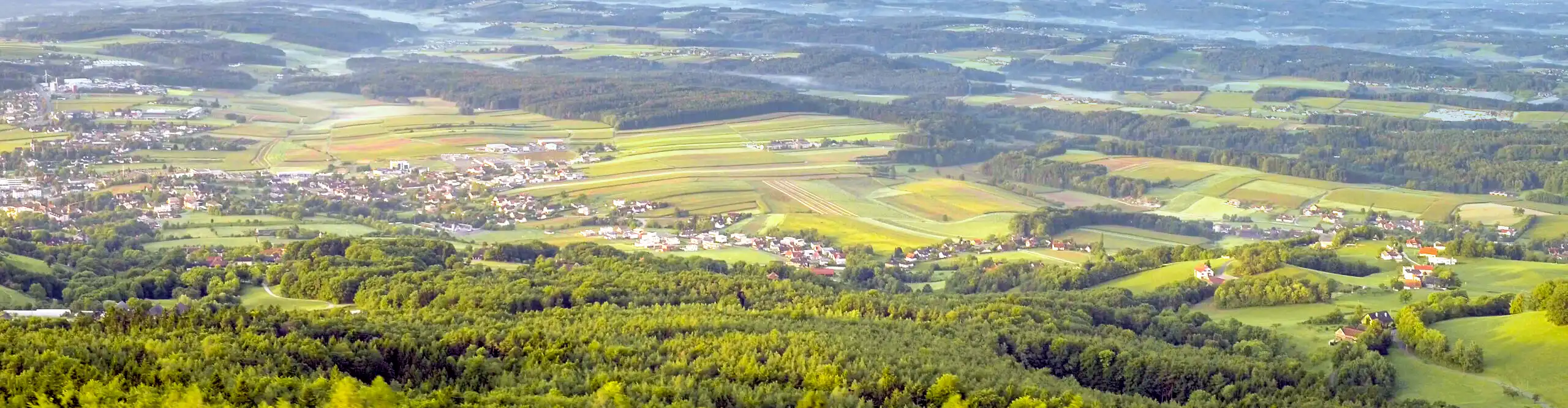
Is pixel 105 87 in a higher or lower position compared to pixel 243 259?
lower

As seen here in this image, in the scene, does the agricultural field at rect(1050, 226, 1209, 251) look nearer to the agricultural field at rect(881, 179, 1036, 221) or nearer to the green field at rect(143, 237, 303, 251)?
the agricultural field at rect(881, 179, 1036, 221)

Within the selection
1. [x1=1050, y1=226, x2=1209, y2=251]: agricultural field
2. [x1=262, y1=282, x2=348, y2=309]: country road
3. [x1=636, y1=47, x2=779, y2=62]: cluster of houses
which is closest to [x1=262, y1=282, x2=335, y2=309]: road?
[x1=262, y1=282, x2=348, y2=309]: country road

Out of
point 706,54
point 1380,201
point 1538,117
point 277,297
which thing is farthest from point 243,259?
point 706,54

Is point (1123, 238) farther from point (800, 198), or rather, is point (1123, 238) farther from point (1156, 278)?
point (800, 198)

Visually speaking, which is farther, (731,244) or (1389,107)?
(1389,107)

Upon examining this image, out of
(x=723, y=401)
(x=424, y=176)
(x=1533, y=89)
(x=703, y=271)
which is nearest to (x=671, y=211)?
(x=424, y=176)

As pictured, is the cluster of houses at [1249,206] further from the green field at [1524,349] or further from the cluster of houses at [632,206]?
the green field at [1524,349]

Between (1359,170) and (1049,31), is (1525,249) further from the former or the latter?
(1049,31)
